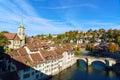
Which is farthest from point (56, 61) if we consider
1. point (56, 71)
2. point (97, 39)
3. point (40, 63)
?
point (97, 39)

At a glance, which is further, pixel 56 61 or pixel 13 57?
pixel 56 61

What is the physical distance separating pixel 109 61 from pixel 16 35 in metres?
41.7

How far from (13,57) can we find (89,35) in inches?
4975

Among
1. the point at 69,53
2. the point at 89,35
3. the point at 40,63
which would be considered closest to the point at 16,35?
the point at 69,53

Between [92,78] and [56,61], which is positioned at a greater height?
[56,61]

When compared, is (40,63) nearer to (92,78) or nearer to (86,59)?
(92,78)

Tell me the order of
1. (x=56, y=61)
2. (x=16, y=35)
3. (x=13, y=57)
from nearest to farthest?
(x=13, y=57)
(x=56, y=61)
(x=16, y=35)

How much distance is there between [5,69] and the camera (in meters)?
44.4

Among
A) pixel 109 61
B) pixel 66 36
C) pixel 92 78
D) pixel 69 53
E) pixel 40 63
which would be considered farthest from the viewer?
pixel 66 36

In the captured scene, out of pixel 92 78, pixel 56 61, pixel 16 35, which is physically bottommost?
pixel 92 78

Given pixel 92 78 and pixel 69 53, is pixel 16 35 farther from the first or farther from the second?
pixel 92 78

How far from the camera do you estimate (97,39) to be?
15062 centimetres

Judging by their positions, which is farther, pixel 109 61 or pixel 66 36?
pixel 66 36

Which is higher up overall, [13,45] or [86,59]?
[13,45]
